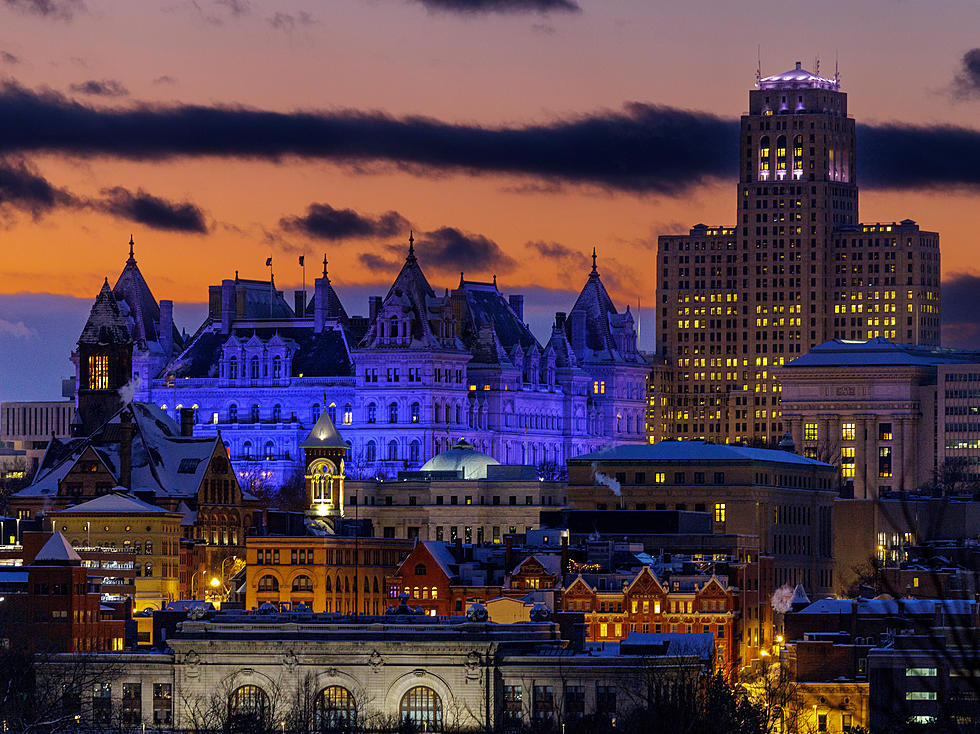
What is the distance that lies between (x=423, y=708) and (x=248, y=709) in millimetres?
6727

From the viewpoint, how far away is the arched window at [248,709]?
126m

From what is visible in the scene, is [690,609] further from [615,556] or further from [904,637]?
[904,637]

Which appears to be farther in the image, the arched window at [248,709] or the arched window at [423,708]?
the arched window at [423,708]

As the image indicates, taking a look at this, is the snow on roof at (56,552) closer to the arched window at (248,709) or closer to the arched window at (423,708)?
the arched window at (248,709)

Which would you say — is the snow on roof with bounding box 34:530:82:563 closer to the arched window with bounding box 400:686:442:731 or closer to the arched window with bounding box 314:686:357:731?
the arched window with bounding box 314:686:357:731

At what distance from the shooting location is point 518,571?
187m

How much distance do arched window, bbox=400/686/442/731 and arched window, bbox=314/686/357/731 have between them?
1.98 meters

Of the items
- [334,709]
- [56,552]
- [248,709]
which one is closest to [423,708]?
[334,709]

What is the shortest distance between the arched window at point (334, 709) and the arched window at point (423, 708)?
198cm

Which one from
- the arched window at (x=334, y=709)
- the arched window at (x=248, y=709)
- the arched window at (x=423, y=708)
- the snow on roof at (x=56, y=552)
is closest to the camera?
the arched window at (x=248, y=709)

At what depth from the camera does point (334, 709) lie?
130375mm

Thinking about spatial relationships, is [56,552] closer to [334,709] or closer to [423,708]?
[334,709]

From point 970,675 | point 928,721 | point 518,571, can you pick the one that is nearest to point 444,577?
point 518,571

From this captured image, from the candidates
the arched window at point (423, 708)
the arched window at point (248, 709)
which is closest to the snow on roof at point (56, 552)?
the arched window at point (248, 709)
